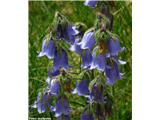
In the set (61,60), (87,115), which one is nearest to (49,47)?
(61,60)

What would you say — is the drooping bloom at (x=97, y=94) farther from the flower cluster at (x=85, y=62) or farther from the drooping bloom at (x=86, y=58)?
the drooping bloom at (x=86, y=58)

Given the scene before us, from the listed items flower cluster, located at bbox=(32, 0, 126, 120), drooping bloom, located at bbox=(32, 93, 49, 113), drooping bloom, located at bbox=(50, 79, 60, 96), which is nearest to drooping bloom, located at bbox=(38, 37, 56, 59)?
flower cluster, located at bbox=(32, 0, 126, 120)

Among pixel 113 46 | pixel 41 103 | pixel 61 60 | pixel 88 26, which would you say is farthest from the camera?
pixel 88 26

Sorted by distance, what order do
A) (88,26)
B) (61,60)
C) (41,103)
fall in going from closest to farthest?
(61,60) < (41,103) < (88,26)

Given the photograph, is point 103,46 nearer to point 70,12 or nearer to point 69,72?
point 69,72

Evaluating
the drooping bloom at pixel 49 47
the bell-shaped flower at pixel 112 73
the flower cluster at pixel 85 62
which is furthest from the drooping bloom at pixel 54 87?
the bell-shaped flower at pixel 112 73

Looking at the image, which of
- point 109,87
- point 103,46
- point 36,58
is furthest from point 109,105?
point 36,58

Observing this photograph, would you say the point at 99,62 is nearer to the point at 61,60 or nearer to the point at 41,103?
the point at 61,60
